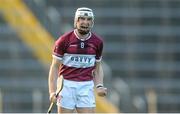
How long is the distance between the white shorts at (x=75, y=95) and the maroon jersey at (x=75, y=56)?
0.19 feet

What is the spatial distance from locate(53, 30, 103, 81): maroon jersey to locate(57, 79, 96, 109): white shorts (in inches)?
2.3

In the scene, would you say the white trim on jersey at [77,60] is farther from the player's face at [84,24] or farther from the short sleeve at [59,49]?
the player's face at [84,24]

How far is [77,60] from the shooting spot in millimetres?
9781

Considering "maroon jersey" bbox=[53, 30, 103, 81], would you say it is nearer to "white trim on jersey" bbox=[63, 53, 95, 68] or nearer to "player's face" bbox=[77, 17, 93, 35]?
"white trim on jersey" bbox=[63, 53, 95, 68]

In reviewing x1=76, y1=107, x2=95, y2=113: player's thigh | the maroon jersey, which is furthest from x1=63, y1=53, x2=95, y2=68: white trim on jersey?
x1=76, y1=107, x2=95, y2=113: player's thigh

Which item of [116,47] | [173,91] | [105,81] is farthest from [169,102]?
[105,81]

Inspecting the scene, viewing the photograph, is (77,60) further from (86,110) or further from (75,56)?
(86,110)

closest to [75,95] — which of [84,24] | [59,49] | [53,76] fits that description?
[53,76]

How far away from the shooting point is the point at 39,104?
30609 millimetres

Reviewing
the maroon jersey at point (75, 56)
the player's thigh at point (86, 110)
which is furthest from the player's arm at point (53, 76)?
the player's thigh at point (86, 110)

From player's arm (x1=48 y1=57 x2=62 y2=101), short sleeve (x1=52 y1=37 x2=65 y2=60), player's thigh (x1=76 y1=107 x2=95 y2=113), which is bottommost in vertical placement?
player's thigh (x1=76 y1=107 x2=95 y2=113)

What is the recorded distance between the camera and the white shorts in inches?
387

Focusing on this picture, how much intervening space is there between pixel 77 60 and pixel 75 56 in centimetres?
4

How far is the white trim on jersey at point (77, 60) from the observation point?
9.78 meters
